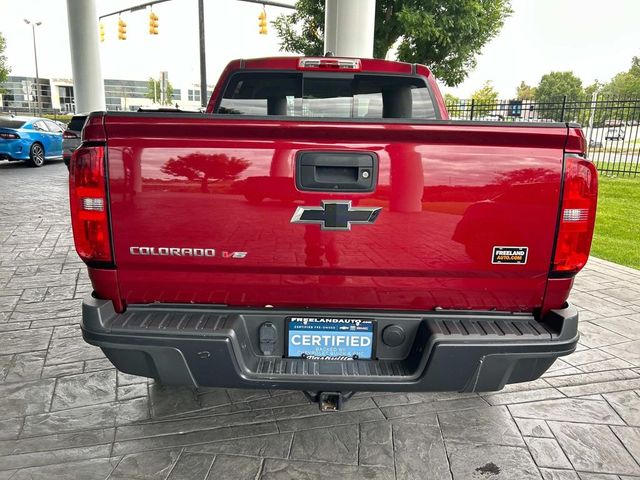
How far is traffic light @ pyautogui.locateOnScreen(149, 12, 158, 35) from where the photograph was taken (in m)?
18.6

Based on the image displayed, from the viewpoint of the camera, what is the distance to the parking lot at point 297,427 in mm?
2479

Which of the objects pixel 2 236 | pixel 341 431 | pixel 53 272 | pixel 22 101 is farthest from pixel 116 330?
pixel 22 101

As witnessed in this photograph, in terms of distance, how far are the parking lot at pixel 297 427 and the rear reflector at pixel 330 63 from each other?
2183mm

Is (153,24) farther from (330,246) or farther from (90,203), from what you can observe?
(330,246)

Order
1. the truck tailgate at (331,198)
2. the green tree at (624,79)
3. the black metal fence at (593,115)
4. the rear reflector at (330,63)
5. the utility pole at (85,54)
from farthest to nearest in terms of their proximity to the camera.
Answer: the green tree at (624,79), the utility pole at (85,54), the black metal fence at (593,115), the rear reflector at (330,63), the truck tailgate at (331,198)

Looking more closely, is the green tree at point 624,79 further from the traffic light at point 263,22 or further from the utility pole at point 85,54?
the utility pole at point 85,54

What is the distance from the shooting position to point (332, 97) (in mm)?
3648

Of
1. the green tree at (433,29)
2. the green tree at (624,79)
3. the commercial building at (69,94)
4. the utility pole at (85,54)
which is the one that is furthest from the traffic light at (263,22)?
the commercial building at (69,94)

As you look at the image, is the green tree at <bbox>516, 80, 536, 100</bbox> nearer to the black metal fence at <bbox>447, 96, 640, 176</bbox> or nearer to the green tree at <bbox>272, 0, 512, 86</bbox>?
the black metal fence at <bbox>447, 96, 640, 176</bbox>

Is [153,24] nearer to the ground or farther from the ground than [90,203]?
farther from the ground

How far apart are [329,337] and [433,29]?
41.3ft

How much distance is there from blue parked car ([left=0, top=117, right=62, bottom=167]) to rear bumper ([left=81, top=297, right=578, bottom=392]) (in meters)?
15.6

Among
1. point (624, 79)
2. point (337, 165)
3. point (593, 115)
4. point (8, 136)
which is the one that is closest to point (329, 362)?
point (337, 165)

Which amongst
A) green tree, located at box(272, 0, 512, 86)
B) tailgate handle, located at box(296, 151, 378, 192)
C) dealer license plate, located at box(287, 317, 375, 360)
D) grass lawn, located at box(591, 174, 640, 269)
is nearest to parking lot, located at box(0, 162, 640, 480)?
dealer license plate, located at box(287, 317, 375, 360)
